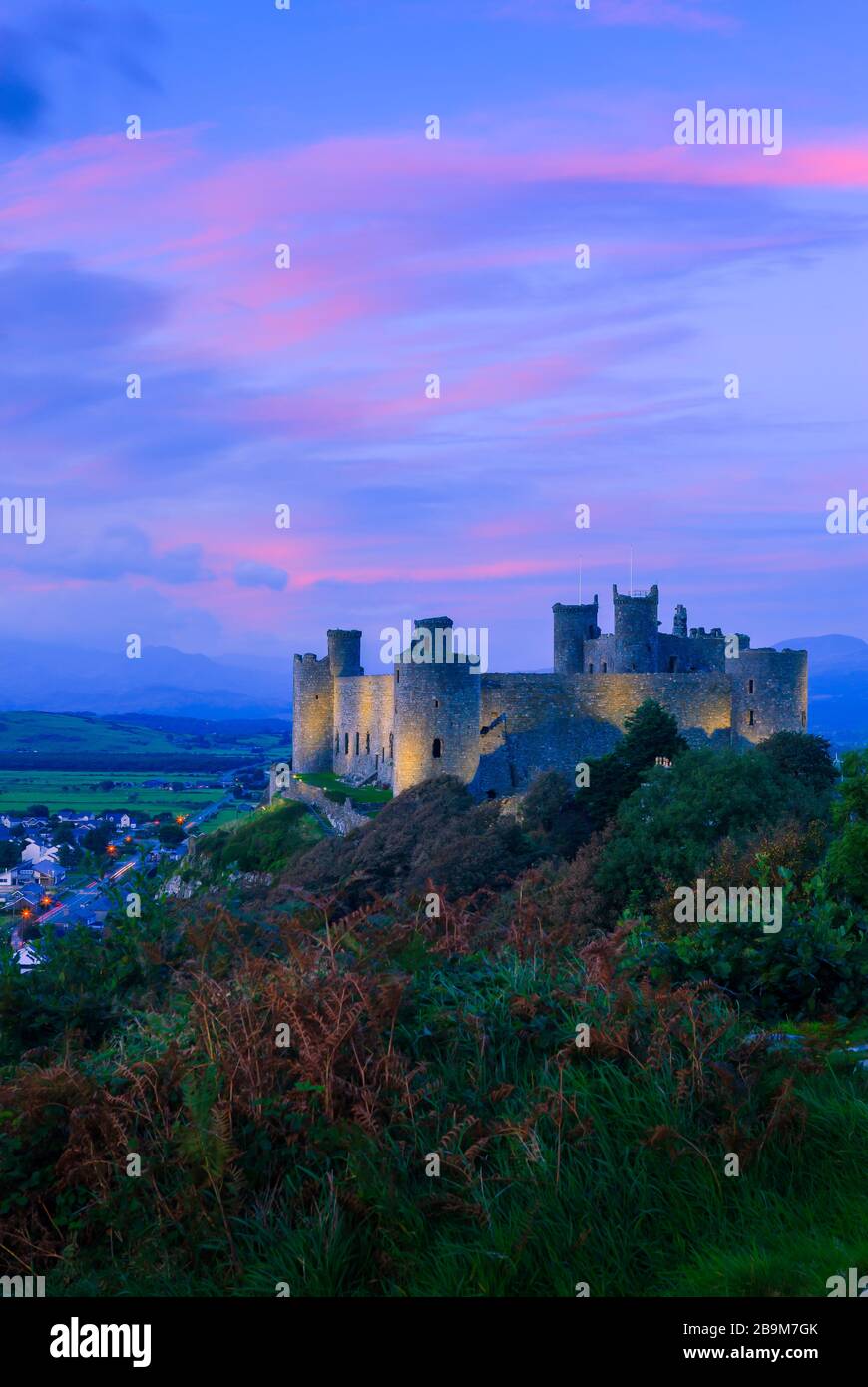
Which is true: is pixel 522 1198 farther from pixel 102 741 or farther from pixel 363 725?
pixel 102 741

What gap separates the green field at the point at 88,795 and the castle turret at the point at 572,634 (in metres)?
28.1

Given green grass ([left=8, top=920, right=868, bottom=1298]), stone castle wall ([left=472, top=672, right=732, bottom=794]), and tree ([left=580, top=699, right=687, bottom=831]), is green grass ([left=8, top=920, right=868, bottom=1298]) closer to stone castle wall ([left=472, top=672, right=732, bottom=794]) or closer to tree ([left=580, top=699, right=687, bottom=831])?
tree ([left=580, top=699, right=687, bottom=831])

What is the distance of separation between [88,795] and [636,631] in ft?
→ 148

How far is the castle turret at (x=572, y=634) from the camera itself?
53.2 metres

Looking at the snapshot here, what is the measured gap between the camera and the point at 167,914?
8.79m

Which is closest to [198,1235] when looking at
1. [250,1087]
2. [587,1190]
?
[250,1087]

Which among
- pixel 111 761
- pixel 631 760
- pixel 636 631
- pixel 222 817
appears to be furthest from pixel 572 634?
pixel 111 761

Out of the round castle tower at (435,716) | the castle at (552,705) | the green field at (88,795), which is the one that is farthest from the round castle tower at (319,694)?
the green field at (88,795)

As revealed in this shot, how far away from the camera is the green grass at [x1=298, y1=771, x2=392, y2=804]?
45037mm

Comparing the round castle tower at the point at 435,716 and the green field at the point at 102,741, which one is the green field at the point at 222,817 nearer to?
the round castle tower at the point at 435,716

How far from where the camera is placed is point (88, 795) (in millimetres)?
81062

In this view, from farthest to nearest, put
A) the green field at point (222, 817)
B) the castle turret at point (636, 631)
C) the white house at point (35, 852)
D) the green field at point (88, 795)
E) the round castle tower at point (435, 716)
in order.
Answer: the green field at point (88, 795), the green field at point (222, 817), the castle turret at point (636, 631), the round castle tower at point (435, 716), the white house at point (35, 852)

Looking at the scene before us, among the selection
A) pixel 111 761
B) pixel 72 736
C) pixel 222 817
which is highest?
pixel 72 736
